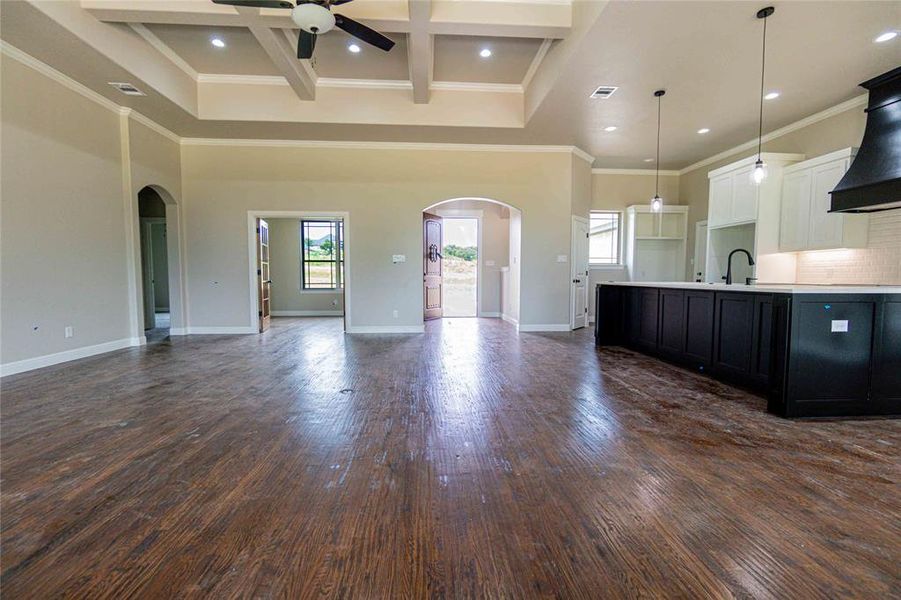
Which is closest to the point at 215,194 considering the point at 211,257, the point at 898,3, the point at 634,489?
the point at 211,257

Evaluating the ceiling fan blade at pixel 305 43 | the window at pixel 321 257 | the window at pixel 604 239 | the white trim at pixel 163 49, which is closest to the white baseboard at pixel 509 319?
the window at pixel 604 239

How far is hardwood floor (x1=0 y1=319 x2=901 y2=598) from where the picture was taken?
129cm

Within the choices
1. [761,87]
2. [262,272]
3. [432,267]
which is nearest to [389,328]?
[432,267]

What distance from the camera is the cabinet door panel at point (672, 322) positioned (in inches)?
167

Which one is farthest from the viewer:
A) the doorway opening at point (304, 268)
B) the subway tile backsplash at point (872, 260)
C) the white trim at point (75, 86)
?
the doorway opening at point (304, 268)

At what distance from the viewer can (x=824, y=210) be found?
15.8 ft

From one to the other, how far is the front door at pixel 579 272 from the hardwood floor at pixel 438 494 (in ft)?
12.3

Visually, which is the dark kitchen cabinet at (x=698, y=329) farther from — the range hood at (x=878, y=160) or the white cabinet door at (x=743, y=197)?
the white cabinet door at (x=743, y=197)

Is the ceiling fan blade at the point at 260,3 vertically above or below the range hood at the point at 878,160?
above

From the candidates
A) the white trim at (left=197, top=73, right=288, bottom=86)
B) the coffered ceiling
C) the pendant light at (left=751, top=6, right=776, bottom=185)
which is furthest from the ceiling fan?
the pendant light at (left=751, top=6, right=776, bottom=185)

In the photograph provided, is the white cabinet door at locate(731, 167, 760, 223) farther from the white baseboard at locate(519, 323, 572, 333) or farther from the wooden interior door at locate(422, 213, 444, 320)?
the wooden interior door at locate(422, 213, 444, 320)

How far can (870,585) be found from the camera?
1246 millimetres

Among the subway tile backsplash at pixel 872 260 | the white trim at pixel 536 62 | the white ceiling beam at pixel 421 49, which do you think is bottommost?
the subway tile backsplash at pixel 872 260

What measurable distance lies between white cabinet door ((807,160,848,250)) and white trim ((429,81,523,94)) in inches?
158
